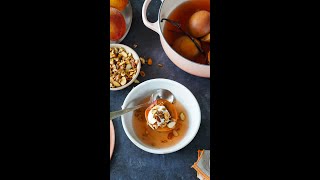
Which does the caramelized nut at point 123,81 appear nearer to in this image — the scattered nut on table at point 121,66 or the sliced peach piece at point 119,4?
the scattered nut on table at point 121,66

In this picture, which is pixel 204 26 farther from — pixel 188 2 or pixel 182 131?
pixel 182 131

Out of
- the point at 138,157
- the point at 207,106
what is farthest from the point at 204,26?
the point at 138,157

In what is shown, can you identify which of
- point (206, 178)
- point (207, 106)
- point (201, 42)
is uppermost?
point (201, 42)

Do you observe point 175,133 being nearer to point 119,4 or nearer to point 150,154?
point 150,154

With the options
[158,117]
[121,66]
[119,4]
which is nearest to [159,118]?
[158,117]

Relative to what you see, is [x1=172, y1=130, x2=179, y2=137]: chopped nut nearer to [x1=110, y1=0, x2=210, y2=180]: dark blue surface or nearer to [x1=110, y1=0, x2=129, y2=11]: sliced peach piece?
[x1=110, y1=0, x2=210, y2=180]: dark blue surface

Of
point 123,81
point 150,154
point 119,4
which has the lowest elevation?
point 150,154
